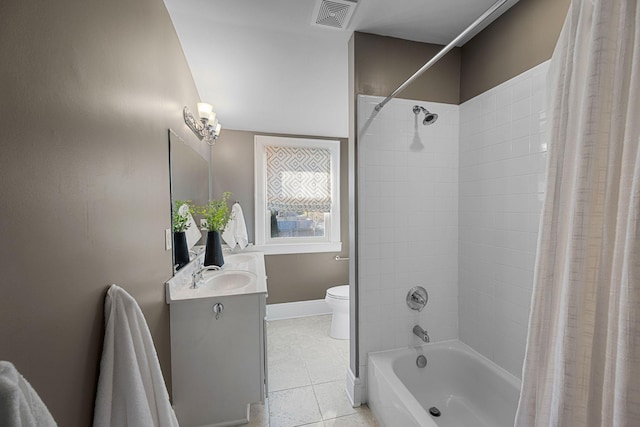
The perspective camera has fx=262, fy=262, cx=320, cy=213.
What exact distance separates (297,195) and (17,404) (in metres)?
3.02

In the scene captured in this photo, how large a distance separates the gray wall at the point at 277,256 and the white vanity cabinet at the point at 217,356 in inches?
65.2

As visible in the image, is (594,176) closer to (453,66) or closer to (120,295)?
(120,295)

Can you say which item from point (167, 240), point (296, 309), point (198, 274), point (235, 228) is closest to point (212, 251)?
point (198, 274)

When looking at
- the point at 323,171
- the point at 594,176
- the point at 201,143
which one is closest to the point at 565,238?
the point at 594,176

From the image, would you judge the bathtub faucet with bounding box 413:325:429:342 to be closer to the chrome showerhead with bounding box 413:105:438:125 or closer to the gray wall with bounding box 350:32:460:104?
the chrome showerhead with bounding box 413:105:438:125

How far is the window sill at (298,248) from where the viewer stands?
3.26 m

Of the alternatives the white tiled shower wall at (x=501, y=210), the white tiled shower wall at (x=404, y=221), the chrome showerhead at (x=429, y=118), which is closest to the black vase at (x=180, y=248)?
the white tiled shower wall at (x=404, y=221)

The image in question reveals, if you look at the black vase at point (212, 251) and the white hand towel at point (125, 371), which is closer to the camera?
the white hand towel at point (125, 371)

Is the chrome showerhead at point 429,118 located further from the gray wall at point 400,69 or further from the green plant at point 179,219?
the green plant at point 179,219

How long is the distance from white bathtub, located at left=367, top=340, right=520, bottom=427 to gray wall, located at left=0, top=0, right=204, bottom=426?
4.44 feet

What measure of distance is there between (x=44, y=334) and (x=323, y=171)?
303 cm

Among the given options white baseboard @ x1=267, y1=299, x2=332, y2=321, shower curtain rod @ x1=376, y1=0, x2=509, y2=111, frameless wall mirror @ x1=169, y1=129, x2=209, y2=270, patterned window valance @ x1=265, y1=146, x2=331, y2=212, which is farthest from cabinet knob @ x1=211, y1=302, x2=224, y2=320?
patterned window valance @ x1=265, y1=146, x2=331, y2=212

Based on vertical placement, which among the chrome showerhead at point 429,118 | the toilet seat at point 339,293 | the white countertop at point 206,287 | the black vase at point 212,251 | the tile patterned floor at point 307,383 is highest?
the chrome showerhead at point 429,118

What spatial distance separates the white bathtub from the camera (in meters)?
1.48
